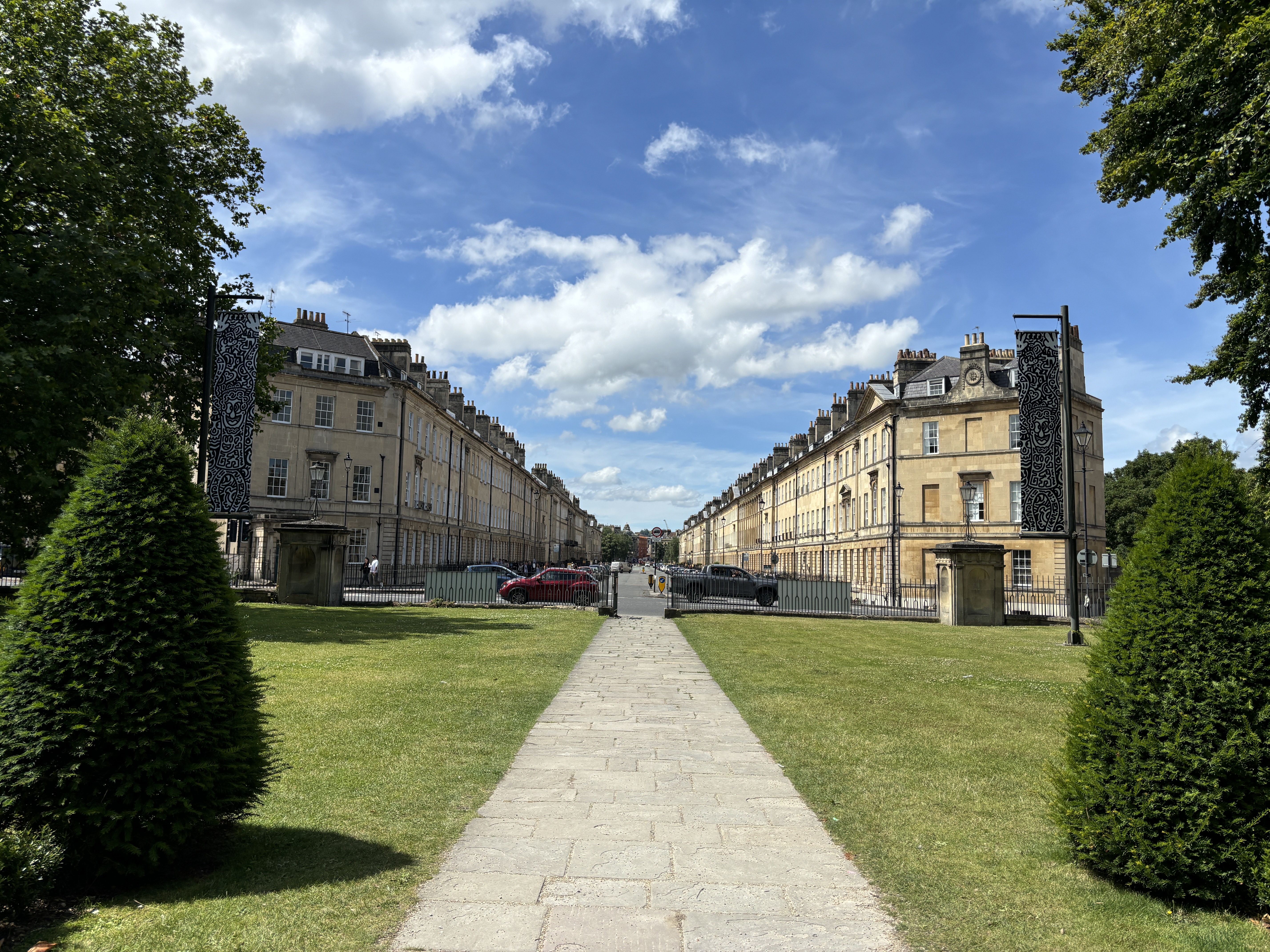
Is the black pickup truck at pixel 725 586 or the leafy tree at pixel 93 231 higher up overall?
the leafy tree at pixel 93 231

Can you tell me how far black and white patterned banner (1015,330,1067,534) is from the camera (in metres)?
18.8

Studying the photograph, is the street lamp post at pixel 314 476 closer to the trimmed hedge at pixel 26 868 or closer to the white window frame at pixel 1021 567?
the white window frame at pixel 1021 567

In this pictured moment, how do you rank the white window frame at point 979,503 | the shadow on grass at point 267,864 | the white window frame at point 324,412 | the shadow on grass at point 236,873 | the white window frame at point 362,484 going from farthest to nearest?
1. the white window frame at point 979,503
2. the white window frame at point 362,484
3. the white window frame at point 324,412
4. the shadow on grass at point 267,864
5. the shadow on grass at point 236,873

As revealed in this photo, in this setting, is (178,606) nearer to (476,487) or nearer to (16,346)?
(16,346)

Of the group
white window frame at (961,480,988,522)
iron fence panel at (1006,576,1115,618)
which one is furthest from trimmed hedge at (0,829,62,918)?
white window frame at (961,480,988,522)

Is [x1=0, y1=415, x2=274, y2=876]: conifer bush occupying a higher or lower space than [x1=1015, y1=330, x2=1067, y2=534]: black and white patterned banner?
lower

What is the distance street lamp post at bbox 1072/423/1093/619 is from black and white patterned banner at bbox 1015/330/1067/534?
9.17 metres

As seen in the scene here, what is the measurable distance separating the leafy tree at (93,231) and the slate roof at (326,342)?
25.5 meters

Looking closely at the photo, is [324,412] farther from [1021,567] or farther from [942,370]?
[1021,567]

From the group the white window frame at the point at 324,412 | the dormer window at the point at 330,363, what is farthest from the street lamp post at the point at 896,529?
the white window frame at the point at 324,412

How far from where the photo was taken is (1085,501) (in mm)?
31828

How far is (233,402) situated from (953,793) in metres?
18.0

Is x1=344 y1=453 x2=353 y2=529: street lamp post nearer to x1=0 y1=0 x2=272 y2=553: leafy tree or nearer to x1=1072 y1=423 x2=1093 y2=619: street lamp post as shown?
x1=0 y1=0 x2=272 y2=553: leafy tree

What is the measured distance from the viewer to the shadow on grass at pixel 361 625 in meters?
16.5
